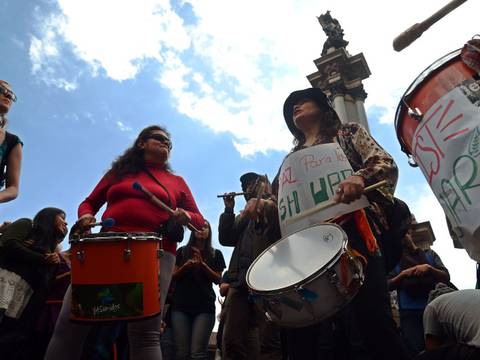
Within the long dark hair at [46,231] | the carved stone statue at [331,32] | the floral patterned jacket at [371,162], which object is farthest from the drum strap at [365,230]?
the carved stone statue at [331,32]

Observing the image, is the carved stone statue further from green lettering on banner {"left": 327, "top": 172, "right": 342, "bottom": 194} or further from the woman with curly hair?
green lettering on banner {"left": 327, "top": 172, "right": 342, "bottom": 194}

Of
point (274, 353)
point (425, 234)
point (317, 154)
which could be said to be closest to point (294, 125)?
point (317, 154)

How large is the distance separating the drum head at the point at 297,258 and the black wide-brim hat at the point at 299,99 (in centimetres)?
116

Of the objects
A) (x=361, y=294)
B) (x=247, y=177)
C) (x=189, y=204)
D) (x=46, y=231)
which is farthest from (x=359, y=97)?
(x=361, y=294)

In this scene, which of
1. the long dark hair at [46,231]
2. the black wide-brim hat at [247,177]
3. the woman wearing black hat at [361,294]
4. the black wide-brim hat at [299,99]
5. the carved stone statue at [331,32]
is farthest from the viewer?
the carved stone statue at [331,32]

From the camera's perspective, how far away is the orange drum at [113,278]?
7.01 feet

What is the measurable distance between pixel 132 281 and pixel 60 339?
57 centimetres

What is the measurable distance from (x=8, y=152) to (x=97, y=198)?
25.9 inches

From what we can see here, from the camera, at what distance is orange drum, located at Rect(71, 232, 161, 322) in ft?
7.01

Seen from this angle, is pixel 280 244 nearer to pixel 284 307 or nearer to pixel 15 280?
pixel 284 307

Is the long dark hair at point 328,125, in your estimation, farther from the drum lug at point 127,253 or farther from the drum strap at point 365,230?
the drum lug at point 127,253

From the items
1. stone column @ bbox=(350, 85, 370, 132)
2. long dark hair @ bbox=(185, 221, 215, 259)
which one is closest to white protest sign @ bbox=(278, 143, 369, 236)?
long dark hair @ bbox=(185, 221, 215, 259)

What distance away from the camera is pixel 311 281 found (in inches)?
76.3

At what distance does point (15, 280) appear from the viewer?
347 cm
